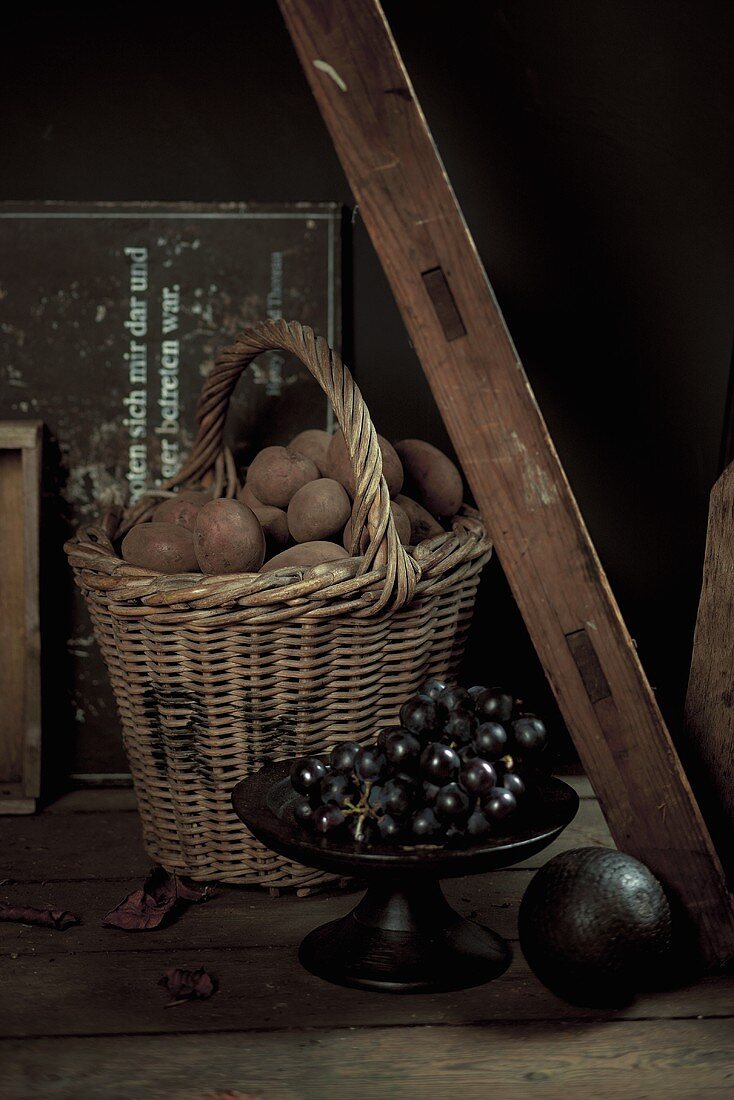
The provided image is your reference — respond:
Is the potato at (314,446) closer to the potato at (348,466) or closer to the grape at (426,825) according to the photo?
the potato at (348,466)

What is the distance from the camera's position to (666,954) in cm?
132

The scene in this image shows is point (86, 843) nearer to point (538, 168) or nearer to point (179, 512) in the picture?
point (179, 512)

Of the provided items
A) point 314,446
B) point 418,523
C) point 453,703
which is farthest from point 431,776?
point 314,446

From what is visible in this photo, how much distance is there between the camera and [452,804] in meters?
1.24

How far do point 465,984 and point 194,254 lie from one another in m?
1.36

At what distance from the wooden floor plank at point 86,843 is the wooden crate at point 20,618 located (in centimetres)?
10

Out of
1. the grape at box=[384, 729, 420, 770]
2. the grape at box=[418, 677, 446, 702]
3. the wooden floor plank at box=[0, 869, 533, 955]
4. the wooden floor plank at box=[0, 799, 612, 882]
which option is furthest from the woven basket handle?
the wooden floor plank at box=[0, 799, 612, 882]

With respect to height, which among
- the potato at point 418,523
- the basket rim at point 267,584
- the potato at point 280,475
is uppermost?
the potato at point 280,475

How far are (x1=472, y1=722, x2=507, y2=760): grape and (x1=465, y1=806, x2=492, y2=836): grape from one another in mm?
83

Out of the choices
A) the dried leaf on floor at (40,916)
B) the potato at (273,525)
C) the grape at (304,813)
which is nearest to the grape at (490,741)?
the grape at (304,813)

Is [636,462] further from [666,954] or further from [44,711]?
[44,711]

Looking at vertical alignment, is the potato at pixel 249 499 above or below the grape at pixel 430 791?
above

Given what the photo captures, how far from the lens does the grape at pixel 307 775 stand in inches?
52.0

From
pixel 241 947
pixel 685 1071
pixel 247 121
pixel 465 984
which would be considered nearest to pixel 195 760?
pixel 241 947
